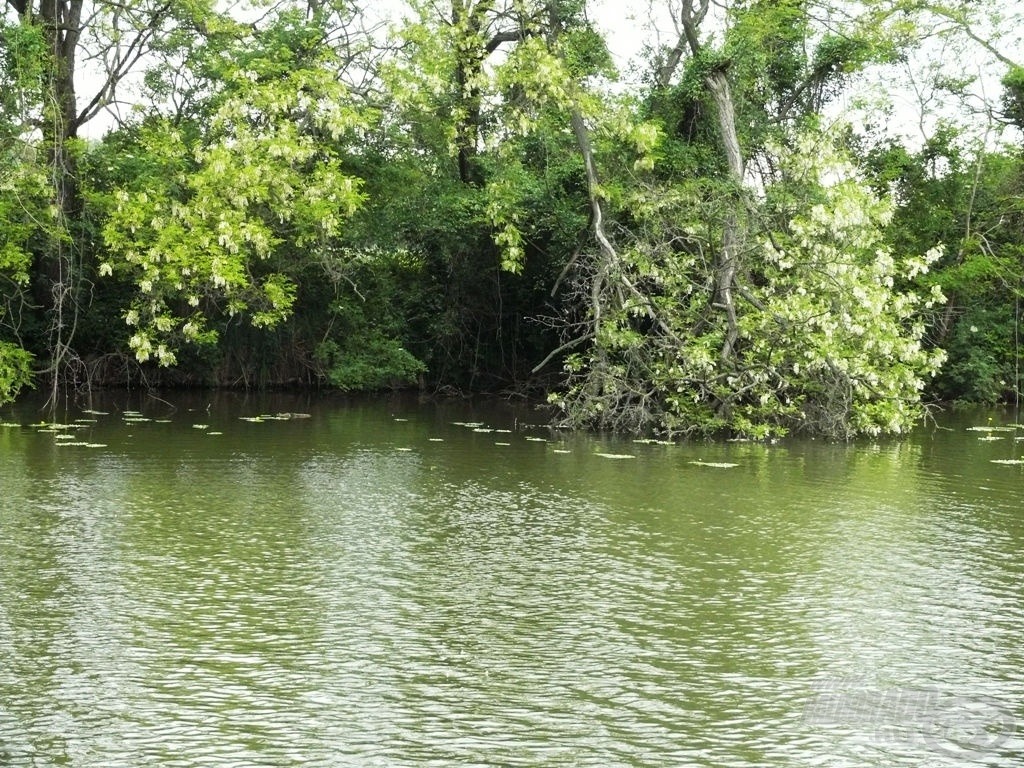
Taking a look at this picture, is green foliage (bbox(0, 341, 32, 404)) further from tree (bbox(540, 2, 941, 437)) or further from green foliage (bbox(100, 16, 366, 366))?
tree (bbox(540, 2, 941, 437))

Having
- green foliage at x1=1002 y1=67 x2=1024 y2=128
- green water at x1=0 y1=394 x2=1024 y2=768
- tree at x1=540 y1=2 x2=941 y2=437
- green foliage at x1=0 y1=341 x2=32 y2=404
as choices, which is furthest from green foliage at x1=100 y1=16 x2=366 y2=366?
green foliage at x1=1002 y1=67 x2=1024 y2=128

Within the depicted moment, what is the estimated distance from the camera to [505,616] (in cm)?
830

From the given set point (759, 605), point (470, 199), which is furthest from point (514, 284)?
point (759, 605)

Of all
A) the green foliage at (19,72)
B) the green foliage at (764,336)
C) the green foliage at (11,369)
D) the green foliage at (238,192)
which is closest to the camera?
the green foliage at (764,336)

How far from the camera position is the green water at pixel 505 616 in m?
6.04

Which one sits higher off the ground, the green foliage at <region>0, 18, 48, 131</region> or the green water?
the green foliage at <region>0, 18, 48, 131</region>

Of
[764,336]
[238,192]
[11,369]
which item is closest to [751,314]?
[764,336]

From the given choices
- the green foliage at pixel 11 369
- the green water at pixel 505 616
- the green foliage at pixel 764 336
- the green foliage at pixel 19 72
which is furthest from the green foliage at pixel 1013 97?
the green foliage at pixel 11 369

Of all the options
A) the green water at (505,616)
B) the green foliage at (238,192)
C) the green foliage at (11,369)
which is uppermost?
the green foliage at (238,192)

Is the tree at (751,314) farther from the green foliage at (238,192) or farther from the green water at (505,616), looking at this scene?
the green foliage at (238,192)

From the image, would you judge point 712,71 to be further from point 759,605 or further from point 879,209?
point 759,605

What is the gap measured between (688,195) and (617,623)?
1475 cm

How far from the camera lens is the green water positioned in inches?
238

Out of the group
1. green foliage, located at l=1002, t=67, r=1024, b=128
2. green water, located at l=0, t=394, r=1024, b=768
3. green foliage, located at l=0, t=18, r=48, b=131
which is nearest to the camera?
green water, located at l=0, t=394, r=1024, b=768
